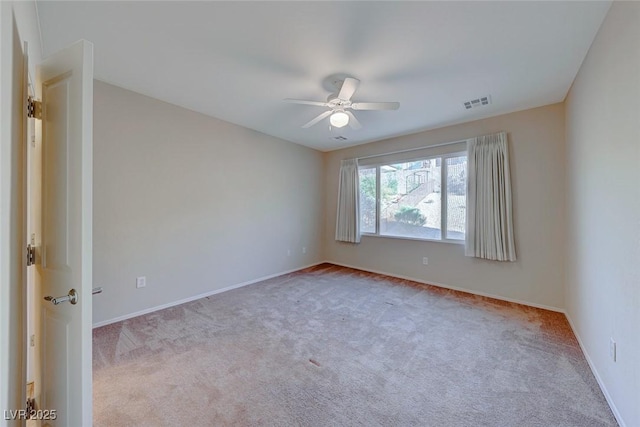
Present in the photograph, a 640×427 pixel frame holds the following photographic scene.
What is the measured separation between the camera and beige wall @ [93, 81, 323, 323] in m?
2.82

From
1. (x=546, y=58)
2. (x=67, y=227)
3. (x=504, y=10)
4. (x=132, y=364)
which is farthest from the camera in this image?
(x=546, y=58)

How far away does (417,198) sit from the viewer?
446 centimetres

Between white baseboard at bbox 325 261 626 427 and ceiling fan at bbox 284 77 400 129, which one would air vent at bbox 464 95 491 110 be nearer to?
ceiling fan at bbox 284 77 400 129

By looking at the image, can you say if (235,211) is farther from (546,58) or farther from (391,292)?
(546,58)

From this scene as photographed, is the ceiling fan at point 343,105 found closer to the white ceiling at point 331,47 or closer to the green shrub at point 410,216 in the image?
the white ceiling at point 331,47

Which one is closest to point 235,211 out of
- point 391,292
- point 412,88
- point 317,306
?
point 317,306

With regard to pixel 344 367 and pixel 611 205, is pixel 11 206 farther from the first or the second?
pixel 611 205

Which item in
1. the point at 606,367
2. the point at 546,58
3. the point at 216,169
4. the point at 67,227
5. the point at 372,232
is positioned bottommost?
the point at 606,367

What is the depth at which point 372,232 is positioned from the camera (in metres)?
5.08

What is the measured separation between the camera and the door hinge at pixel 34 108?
1265 millimetres

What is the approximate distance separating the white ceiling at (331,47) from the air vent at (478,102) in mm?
92

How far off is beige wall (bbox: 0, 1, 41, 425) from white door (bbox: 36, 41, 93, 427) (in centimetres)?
12

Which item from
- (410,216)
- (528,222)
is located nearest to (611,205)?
(528,222)

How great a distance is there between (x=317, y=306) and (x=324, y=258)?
2.48 meters
